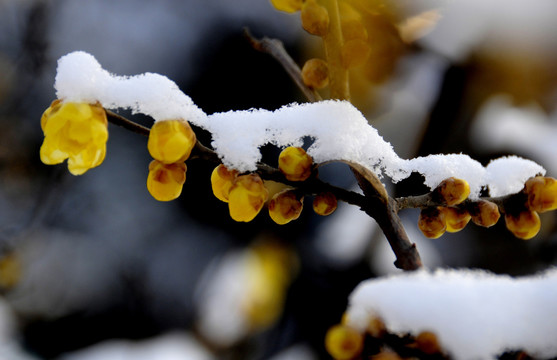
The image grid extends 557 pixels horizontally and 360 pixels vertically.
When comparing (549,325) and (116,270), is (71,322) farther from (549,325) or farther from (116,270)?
(549,325)

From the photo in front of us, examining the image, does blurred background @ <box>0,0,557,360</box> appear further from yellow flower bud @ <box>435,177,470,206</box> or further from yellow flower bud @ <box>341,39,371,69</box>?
yellow flower bud @ <box>435,177,470,206</box>

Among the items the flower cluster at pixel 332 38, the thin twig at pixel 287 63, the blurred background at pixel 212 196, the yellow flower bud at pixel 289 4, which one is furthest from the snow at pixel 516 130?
the yellow flower bud at pixel 289 4

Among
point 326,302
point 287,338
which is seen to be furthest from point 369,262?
point 287,338

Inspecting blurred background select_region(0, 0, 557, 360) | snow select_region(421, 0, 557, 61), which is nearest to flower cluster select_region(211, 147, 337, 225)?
blurred background select_region(0, 0, 557, 360)

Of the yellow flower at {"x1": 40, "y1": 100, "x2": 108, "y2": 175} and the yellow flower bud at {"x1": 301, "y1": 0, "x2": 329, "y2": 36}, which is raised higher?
the yellow flower bud at {"x1": 301, "y1": 0, "x2": 329, "y2": 36}

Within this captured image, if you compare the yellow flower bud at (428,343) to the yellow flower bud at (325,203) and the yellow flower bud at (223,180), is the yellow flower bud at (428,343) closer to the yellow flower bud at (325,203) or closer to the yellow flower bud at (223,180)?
the yellow flower bud at (325,203)

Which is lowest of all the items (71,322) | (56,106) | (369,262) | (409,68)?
(71,322)
